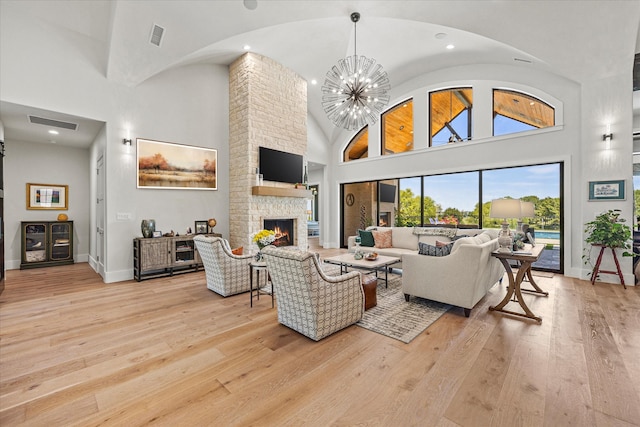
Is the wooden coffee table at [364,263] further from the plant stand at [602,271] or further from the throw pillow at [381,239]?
the plant stand at [602,271]

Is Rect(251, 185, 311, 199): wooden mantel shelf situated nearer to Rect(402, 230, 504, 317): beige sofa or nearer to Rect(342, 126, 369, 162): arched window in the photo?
Rect(342, 126, 369, 162): arched window

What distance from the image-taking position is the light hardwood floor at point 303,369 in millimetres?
1779

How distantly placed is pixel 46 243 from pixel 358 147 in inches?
337

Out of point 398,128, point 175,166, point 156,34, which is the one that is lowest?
point 175,166

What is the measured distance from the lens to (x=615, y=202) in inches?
193

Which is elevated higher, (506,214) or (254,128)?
(254,128)

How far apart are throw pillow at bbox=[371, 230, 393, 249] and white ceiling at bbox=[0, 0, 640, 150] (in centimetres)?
404

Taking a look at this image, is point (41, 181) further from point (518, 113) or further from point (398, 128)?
point (518, 113)

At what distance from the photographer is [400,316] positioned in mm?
3336

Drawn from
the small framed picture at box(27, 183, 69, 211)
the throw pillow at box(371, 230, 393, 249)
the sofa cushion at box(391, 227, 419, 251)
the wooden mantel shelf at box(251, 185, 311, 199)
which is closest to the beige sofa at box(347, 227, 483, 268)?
the sofa cushion at box(391, 227, 419, 251)

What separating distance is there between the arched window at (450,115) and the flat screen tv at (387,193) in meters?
1.68

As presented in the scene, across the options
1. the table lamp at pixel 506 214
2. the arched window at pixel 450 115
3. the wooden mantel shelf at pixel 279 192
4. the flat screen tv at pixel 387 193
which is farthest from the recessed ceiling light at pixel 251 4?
the flat screen tv at pixel 387 193

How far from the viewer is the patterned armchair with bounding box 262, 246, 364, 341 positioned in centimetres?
263

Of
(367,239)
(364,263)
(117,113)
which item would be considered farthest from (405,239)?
(117,113)
